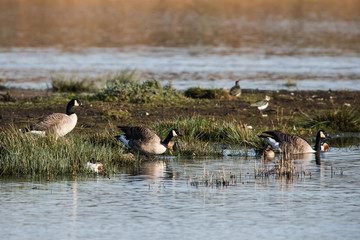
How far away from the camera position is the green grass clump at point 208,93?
2702 centimetres

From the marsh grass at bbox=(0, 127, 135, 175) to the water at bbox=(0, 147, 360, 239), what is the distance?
48cm

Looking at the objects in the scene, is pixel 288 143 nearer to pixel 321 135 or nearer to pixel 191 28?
pixel 321 135

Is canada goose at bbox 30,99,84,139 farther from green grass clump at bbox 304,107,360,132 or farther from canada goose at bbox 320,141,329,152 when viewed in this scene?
green grass clump at bbox 304,107,360,132

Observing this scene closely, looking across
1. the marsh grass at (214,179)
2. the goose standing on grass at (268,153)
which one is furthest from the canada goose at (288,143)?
the marsh grass at (214,179)

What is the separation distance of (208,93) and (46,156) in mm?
12924

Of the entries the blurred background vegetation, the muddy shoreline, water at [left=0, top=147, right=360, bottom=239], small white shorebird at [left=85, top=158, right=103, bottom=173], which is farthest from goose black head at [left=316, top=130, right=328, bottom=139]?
the blurred background vegetation

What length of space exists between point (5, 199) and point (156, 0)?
384ft

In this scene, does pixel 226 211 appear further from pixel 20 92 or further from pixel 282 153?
pixel 20 92

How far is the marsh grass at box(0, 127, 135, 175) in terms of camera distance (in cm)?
1505

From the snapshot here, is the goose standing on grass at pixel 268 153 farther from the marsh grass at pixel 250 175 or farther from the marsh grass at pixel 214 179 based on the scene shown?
the marsh grass at pixel 214 179

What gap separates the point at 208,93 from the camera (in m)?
27.3

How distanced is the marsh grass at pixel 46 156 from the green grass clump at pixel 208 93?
11116 millimetres

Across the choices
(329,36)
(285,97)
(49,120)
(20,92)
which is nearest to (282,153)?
(49,120)

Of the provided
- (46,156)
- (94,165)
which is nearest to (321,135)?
(94,165)
